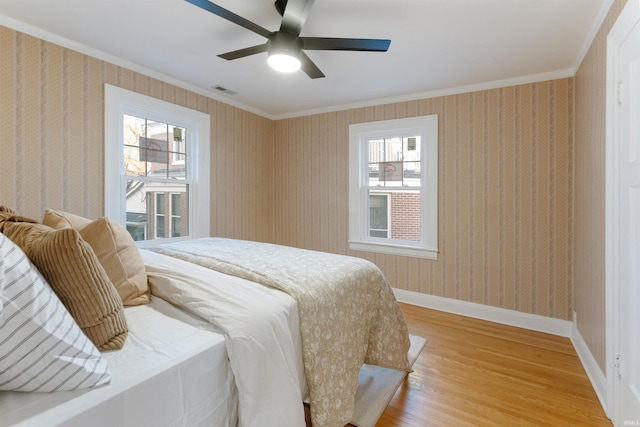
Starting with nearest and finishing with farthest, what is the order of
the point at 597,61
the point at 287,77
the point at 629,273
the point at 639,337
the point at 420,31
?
the point at 639,337
the point at 629,273
the point at 597,61
the point at 420,31
the point at 287,77

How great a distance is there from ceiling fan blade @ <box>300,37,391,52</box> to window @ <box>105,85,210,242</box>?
6.26 ft

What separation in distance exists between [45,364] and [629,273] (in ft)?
7.63

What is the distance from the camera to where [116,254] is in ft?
4.21

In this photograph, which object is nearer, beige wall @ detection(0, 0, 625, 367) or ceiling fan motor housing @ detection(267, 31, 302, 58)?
ceiling fan motor housing @ detection(267, 31, 302, 58)

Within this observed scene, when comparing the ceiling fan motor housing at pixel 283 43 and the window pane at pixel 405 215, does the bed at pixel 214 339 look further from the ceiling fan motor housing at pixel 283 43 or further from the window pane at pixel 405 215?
the window pane at pixel 405 215

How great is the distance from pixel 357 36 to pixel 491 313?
9.41ft

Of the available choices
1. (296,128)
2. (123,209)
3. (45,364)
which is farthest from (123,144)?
(45,364)

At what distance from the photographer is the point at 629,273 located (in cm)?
153

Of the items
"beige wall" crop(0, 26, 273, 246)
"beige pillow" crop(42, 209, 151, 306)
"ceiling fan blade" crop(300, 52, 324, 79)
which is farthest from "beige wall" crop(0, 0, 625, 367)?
"ceiling fan blade" crop(300, 52, 324, 79)

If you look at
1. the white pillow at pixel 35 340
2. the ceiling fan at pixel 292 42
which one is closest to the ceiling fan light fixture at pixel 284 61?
the ceiling fan at pixel 292 42

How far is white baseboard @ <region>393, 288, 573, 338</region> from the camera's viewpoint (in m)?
2.85

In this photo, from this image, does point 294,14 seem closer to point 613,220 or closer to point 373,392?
point 613,220

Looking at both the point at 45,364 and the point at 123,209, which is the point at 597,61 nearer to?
the point at 45,364

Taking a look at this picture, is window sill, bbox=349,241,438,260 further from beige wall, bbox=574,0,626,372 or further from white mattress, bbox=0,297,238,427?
white mattress, bbox=0,297,238,427
